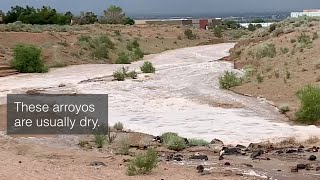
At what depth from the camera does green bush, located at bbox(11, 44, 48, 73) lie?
4078 cm

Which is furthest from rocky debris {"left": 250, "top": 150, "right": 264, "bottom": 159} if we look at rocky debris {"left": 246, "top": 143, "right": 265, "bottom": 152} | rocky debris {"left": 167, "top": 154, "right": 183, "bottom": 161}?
rocky debris {"left": 167, "top": 154, "right": 183, "bottom": 161}

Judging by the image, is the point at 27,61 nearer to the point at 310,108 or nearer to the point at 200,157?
the point at 310,108

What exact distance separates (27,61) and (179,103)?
1787 centimetres

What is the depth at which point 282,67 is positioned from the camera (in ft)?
114

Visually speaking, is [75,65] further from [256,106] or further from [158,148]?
[158,148]

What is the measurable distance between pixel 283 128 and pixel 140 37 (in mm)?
52051

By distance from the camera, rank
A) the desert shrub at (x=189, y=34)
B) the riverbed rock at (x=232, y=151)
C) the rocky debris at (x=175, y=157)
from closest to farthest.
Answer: the rocky debris at (x=175, y=157) → the riverbed rock at (x=232, y=151) → the desert shrub at (x=189, y=34)

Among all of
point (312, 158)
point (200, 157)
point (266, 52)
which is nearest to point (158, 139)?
point (200, 157)

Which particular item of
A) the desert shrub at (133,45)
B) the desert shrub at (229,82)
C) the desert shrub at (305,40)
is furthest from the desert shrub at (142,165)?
the desert shrub at (133,45)

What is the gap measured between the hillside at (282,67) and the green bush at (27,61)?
43.6 ft

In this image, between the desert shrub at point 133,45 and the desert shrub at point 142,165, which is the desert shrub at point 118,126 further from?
the desert shrub at point 133,45

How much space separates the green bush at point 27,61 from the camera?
40781 millimetres

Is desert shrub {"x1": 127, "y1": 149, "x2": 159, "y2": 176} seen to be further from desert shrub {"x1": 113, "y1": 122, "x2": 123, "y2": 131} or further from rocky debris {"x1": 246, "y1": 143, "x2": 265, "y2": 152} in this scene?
desert shrub {"x1": 113, "y1": 122, "x2": 123, "y2": 131}

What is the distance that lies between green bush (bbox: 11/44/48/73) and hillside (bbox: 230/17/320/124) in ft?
43.6
